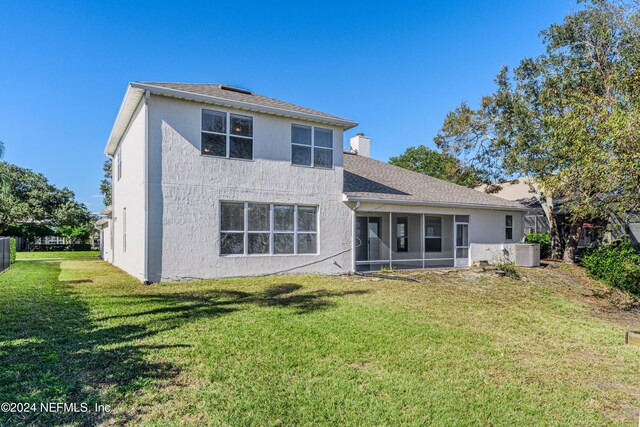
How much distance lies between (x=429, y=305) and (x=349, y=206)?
5.90 meters

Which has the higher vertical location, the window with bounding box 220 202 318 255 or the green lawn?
the window with bounding box 220 202 318 255

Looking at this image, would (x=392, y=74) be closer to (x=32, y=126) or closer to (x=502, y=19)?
(x=502, y=19)

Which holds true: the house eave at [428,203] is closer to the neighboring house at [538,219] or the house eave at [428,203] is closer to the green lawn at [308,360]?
the neighboring house at [538,219]

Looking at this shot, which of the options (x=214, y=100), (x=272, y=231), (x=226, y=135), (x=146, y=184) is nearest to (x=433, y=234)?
(x=272, y=231)

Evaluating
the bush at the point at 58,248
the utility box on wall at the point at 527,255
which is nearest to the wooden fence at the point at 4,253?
the utility box on wall at the point at 527,255

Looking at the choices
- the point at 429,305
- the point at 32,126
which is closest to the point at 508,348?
the point at 429,305

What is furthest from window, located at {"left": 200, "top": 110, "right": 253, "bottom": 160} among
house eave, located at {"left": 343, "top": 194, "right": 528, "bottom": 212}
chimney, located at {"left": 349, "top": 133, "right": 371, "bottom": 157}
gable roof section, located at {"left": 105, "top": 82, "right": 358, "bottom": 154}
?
chimney, located at {"left": 349, "top": 133, "right": 371, "bottom": 157}

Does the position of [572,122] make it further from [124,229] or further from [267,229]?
[124,229]

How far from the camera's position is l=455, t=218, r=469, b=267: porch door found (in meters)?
16.8

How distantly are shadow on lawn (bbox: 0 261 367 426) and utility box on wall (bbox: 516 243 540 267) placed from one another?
1133 cm

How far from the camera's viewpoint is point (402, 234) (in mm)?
17672

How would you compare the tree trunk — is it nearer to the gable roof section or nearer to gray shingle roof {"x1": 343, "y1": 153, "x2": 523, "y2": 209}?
gray shingle roof {"x1": 343, "y1": 153, "x2": 523, "y2": 209}

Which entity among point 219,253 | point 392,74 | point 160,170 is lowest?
point 219,253

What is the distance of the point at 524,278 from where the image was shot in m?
14.0
